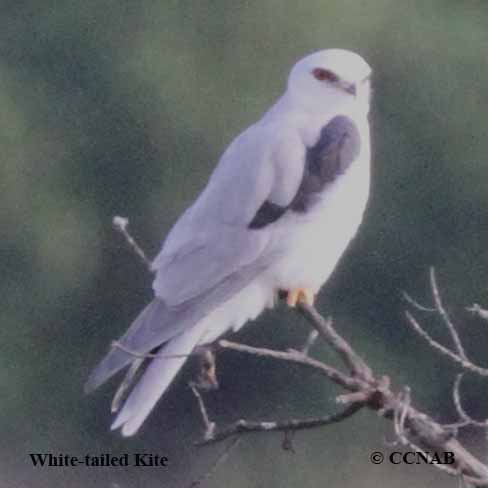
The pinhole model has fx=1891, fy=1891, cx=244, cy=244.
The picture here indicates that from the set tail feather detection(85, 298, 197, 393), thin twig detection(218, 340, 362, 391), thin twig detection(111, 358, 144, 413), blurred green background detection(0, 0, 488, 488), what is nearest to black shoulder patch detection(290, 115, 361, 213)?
tail feather detection(85, 298, 197, 393)

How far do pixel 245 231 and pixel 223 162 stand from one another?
0.19 m

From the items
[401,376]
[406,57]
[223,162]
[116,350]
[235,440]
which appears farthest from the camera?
[406,57]

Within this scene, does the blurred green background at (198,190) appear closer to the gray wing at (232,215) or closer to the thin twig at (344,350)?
the gray wing at (232,215)

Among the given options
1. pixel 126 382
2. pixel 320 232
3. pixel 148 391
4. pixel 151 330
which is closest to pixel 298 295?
pixel 320 232

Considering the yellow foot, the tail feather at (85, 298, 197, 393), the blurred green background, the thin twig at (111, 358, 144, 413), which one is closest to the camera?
the thin twig at (111, 358, 144, 413)

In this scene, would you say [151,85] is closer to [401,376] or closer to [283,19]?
[283,19]

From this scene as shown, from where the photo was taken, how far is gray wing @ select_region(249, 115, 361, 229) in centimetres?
468

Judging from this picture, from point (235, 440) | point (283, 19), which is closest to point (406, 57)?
point (283, 19)

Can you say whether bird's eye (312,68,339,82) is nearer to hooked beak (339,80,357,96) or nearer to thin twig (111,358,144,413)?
hooked beak (339,80,357,96)

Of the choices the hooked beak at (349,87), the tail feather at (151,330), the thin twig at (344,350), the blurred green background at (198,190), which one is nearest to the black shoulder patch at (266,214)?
the tail feather at (151,330)

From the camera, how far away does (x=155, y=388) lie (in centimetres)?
441

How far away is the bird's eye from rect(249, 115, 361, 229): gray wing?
8.2 inches

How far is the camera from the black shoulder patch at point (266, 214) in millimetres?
4705

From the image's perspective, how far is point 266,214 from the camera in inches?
186
